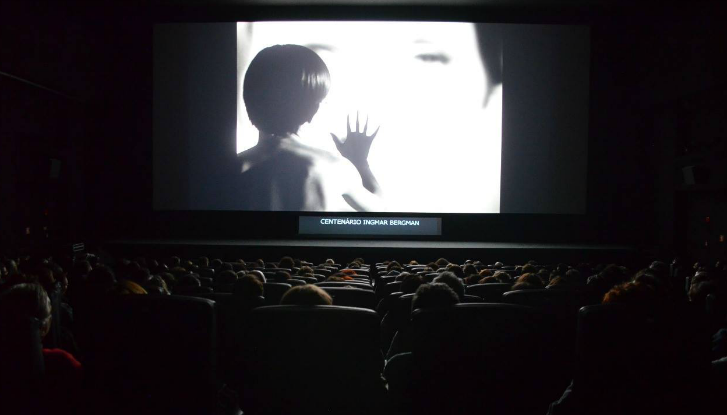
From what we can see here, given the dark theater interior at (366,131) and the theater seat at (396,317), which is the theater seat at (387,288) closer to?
the theater seat at (396,317)

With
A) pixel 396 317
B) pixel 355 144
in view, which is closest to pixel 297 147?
pixel 355 144

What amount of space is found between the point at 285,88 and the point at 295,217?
2822 mm

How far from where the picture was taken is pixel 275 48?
452 inches

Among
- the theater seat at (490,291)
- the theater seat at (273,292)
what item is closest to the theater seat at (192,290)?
the theater seat at (273,292)

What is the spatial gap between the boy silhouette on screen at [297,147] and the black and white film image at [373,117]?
0.07 ft

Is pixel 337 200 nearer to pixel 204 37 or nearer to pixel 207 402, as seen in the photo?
pixel 204 37

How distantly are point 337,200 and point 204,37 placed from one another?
4.51 m

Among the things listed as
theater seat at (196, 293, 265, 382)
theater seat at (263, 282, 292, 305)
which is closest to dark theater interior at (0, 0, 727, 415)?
theater seat at (263, 282, 292, 305)

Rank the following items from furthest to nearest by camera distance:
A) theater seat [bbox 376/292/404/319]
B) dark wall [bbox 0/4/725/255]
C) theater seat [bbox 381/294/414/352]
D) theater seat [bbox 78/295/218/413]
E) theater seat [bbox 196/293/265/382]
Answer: dark wall [bbox 0/4/725/255] → theater seat [bbox 376/292/404/319] → theater seat [bbox 381/294/414/352] → theater seat [bbox 196/293/265/382] → theater seat [bbox 78/295/218/413]

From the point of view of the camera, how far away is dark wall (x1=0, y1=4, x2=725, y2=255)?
12.0 meters

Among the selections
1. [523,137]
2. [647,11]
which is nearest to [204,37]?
[523,137]

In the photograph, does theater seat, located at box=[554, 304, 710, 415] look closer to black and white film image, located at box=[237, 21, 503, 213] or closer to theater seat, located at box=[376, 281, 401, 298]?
theater seat, located at box=[376, 281, 401, 298]

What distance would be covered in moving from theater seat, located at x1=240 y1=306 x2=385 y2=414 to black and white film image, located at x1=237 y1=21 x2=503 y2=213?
950 centimetres

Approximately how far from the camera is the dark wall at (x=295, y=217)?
39.4 feet
